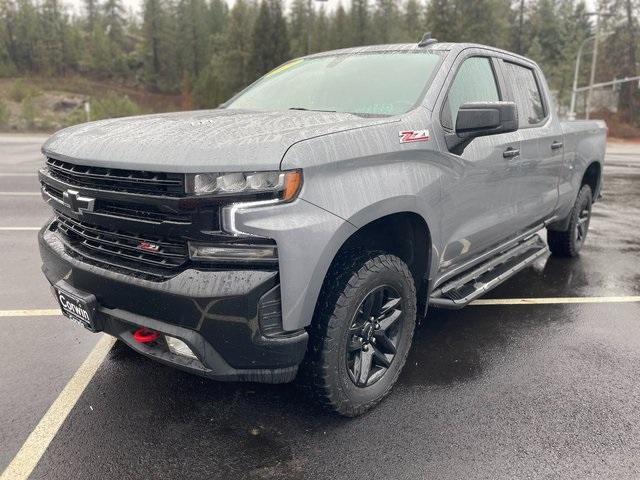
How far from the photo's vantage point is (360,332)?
9.16 feet

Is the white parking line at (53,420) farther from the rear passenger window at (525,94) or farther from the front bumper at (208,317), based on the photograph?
the rear passenger window at (525,94)

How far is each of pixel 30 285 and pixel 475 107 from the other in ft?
12.9

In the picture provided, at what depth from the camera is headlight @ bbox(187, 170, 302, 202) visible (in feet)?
7.21

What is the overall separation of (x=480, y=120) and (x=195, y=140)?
5.07 feet

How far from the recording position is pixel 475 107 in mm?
2992

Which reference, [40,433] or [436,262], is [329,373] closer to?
[436,262]

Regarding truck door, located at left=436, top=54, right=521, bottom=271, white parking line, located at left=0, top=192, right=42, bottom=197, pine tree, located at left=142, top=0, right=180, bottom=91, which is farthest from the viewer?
pine tree, located at left=142, top=0, right=180, bottom=91

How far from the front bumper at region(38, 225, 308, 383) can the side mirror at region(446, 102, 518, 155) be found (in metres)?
1.48

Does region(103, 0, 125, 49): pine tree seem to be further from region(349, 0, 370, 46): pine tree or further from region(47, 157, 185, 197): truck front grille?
region(47, 157, 185, 197): truck front grille

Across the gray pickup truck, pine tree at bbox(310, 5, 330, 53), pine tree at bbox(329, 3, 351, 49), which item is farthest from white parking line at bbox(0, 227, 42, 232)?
pine tree at bbox(310, 5, 330, 53)

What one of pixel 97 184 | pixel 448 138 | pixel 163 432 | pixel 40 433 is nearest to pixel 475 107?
pixel 448 138

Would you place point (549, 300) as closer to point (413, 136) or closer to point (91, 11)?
point (413, 136)

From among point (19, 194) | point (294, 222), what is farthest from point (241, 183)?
point (19, 194)

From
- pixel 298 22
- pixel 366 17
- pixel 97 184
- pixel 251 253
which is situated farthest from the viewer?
pixel 298 22
